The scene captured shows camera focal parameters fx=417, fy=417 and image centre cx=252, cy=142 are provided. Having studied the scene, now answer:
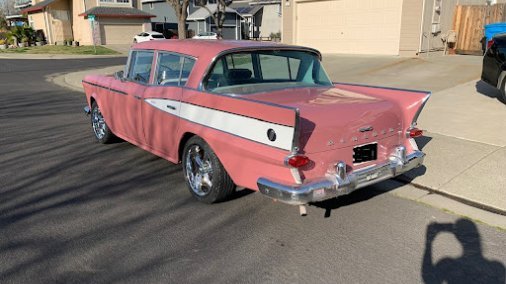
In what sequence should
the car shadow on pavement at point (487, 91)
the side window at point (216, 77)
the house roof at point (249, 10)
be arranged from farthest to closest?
the house roof at point (249, 10) → the car shadow on pavement at point (487, 91) → the side window at point (216, 77)

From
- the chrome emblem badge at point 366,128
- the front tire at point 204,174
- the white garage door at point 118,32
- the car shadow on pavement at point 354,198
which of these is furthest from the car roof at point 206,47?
the white garage door at point 118,32

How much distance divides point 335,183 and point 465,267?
1.14 meters

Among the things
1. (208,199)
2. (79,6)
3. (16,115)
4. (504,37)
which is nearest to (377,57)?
Answer: (504,37)

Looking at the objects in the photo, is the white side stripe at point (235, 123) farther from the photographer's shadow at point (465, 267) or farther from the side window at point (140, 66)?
the photographer's shadow at point (465, 267)

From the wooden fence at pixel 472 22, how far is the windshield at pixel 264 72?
14213 millimetres

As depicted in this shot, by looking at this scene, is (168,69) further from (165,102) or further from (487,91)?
(487,91)

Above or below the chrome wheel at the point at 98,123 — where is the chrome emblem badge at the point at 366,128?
above

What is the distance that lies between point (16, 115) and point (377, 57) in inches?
491

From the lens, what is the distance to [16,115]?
8.78 meters

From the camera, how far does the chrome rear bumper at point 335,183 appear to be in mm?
3246

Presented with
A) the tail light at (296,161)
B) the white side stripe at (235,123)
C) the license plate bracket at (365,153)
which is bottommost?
the license plate bracket at (365,153)

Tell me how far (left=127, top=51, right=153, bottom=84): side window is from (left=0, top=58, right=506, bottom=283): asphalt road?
1.15 metres

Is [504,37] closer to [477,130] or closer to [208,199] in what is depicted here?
[477,130]

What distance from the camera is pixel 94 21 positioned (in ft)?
122
